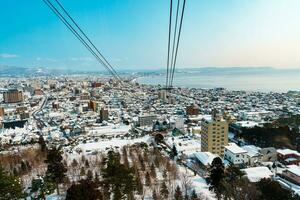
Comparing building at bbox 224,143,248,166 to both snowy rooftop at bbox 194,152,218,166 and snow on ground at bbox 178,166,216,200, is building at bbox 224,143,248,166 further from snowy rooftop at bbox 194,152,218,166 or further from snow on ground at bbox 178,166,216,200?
snow on ground at bbox 178,166,216,200

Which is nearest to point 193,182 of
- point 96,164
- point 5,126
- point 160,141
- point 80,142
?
point 96,164

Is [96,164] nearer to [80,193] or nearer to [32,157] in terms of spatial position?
[32,157]

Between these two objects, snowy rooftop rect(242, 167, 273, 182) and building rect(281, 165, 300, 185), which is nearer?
building rect(281, 165, 300, 185)

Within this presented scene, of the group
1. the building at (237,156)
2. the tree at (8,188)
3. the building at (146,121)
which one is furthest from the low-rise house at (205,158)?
the building at (146,121)

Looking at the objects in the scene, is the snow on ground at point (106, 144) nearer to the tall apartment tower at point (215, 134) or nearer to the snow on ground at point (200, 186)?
the tall apartment tower at point (215, 134)

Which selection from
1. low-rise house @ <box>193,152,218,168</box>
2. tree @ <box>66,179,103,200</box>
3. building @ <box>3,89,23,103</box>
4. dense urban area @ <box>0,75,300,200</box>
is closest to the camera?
tree @ <box>66,179,103,200</box>

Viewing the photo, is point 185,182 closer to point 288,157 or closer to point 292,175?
point 292,175

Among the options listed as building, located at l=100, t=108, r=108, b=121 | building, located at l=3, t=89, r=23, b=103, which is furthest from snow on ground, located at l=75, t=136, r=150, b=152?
building, located at l=3, t=89, r=23, b=103
